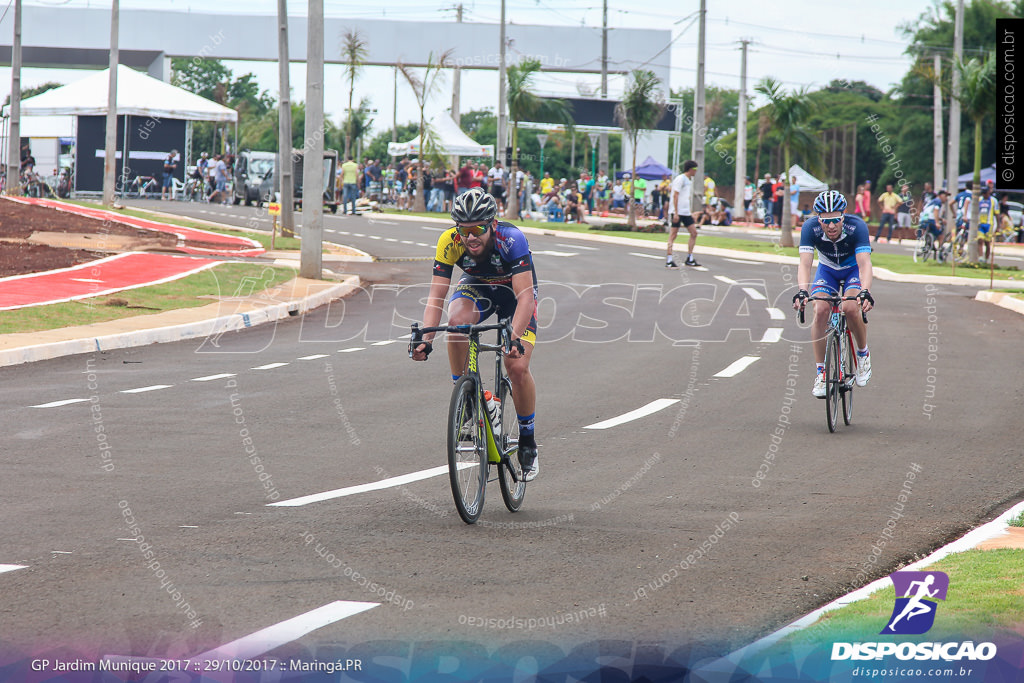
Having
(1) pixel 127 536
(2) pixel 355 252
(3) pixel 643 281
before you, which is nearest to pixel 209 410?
(1) pixel 127 536

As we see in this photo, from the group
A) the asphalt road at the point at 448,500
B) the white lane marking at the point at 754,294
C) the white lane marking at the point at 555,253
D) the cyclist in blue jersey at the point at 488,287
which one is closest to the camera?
the asphalt road at the point at 448,500

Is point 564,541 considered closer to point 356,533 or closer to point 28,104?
point 356,533

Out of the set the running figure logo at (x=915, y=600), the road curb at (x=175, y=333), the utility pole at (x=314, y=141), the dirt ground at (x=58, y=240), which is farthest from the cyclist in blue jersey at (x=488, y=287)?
the dirt ground at (x=58, y=240)

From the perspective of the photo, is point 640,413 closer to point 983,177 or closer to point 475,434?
point 475,434

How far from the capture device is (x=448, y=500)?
7445mm

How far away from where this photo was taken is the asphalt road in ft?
16.2

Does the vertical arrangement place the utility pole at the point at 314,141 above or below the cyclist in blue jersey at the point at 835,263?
above

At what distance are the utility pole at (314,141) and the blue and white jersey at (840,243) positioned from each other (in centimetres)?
1159

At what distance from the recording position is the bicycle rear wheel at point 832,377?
33.5ft

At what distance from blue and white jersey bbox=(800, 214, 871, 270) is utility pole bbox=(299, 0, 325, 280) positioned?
11592mm

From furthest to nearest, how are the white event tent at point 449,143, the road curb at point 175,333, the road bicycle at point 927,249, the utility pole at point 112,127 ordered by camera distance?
the white event tent at point 449,143 → the utility pole at point 112,127 → the road bicycle at point 927,249 → the road curb at point 175,333

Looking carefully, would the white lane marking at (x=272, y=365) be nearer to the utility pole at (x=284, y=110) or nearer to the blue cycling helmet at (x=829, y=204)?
the blue cycling helmet at (x=829, y=204)

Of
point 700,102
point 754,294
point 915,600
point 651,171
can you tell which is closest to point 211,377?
point 915,600

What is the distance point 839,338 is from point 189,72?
4882 inches
